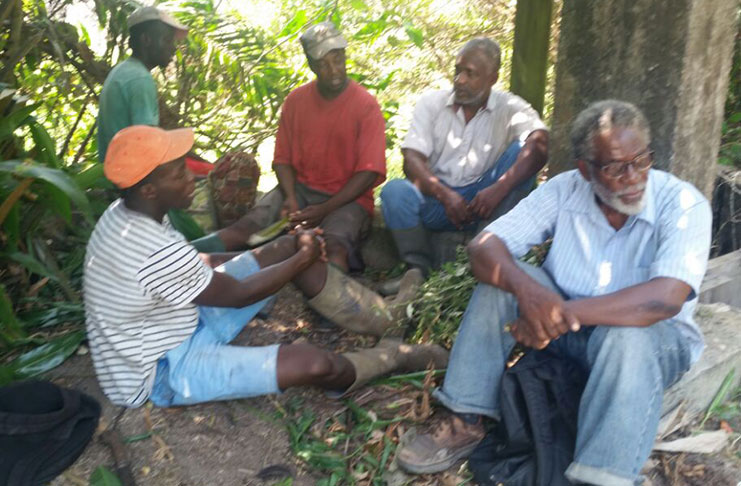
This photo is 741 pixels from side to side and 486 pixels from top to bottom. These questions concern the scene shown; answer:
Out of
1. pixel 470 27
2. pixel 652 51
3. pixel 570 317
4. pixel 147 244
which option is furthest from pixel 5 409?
pixel 470 27

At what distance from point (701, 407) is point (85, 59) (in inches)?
182

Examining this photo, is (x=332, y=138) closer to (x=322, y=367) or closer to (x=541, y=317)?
(x=322, y=367)

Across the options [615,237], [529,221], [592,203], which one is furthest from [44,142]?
[615,237]

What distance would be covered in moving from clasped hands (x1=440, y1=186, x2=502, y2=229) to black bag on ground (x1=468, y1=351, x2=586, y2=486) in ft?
4.50

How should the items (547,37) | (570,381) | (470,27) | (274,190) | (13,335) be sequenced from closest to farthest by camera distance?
1. (570,381)
2. (13,335)
3. (274,190)
4. (547,37)
5. (470,27)

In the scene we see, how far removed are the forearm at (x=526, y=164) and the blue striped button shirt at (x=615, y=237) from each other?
3.37 feet

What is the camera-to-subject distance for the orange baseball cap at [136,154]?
2.68 metres

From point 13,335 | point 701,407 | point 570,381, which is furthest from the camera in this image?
point 13,335

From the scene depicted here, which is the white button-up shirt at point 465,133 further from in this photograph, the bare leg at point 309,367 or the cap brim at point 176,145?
the cap brim at point 176,145

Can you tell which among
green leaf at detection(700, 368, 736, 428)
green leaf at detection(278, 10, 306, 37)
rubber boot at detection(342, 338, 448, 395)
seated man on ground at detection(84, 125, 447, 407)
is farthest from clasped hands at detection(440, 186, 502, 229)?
green leaf at detection(278, 10, 306, 37)

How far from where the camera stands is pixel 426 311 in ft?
12.1

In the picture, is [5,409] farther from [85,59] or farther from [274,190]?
[85,59]

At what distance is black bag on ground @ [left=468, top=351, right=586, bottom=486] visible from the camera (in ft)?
8.58

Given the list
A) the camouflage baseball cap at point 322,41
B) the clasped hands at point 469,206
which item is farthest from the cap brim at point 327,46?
the clasped hands at point 469,206
